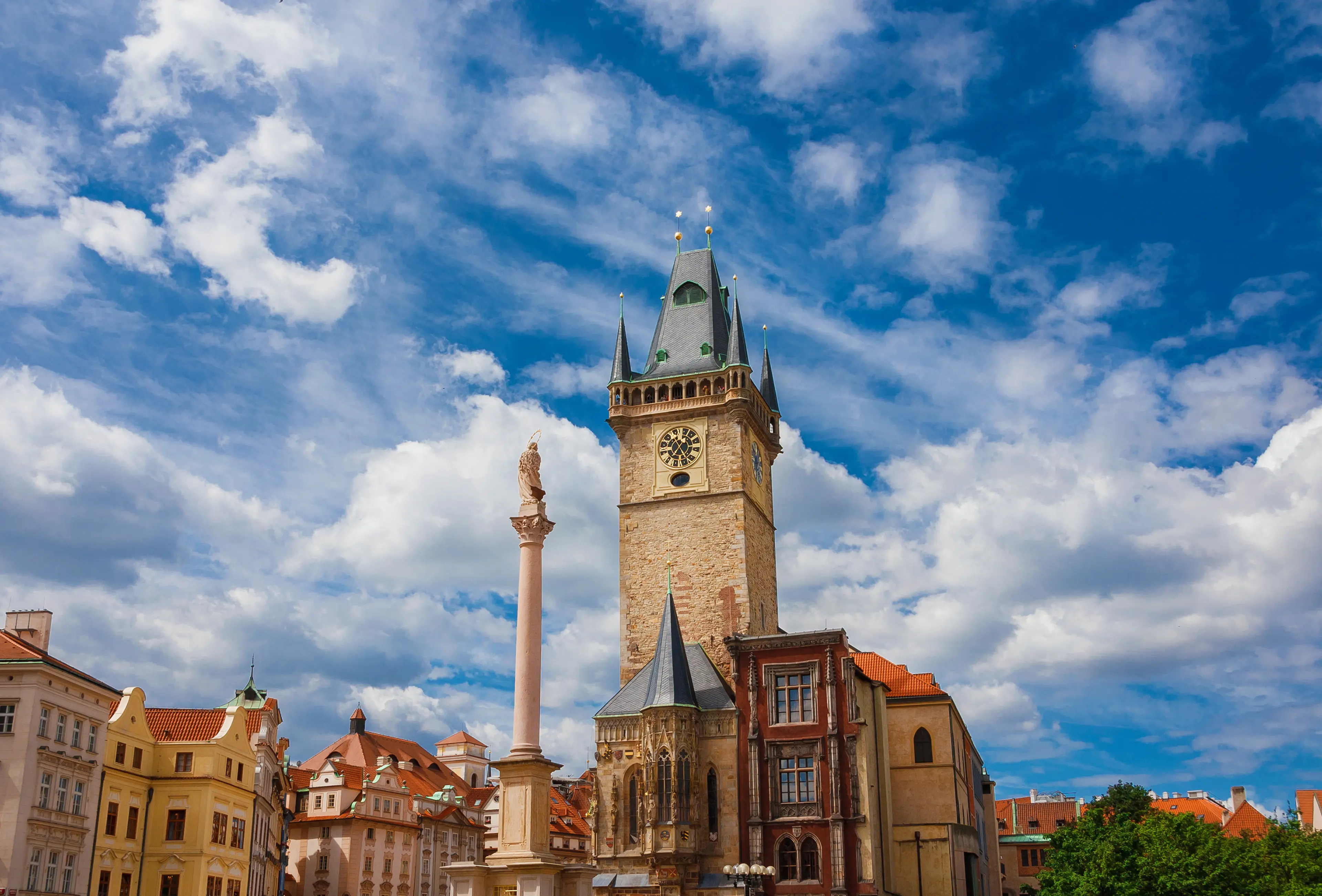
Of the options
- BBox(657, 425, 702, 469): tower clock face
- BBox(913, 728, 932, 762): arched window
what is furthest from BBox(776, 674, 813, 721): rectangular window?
BBox(657, 425, 702, 469): tower clock face

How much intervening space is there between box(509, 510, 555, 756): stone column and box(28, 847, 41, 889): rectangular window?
18099 millimetres

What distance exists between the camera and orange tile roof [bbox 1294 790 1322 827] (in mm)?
77938

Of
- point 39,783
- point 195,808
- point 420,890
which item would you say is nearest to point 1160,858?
point 195,808

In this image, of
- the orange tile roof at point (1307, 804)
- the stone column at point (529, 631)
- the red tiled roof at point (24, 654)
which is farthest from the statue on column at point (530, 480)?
the orange tile roof at point (1307, 804)

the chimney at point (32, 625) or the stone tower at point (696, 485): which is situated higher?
the stone tower at point (696, 485)

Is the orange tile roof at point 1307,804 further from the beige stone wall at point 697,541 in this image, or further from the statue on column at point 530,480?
the statue on column at point 530,480

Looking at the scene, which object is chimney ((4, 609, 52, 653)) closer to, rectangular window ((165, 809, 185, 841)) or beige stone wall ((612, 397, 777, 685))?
rectangular window ((165, 809, 185, 841))

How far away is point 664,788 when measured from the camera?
51.8 m

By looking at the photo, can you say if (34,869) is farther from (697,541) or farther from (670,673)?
(697,541)

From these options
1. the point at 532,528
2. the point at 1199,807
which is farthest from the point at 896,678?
the point at 1199,807

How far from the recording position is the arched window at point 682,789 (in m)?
51.3

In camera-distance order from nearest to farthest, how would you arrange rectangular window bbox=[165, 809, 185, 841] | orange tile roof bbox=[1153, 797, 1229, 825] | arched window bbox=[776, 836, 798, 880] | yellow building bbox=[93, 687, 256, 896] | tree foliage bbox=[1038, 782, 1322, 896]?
yellow building bbox=[93, 687, 256, 896] → rectangular window bbox=[165, 809, 185, 841] → tree foliage bbox=[1038, 782, 1322, 896] → arched window bbox=[776, 836, 798, 880] → orange tile roof bbox=[1153, 797, 1229, 825]

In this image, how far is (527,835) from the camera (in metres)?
32.2

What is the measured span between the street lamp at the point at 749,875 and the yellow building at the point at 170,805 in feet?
68.9
